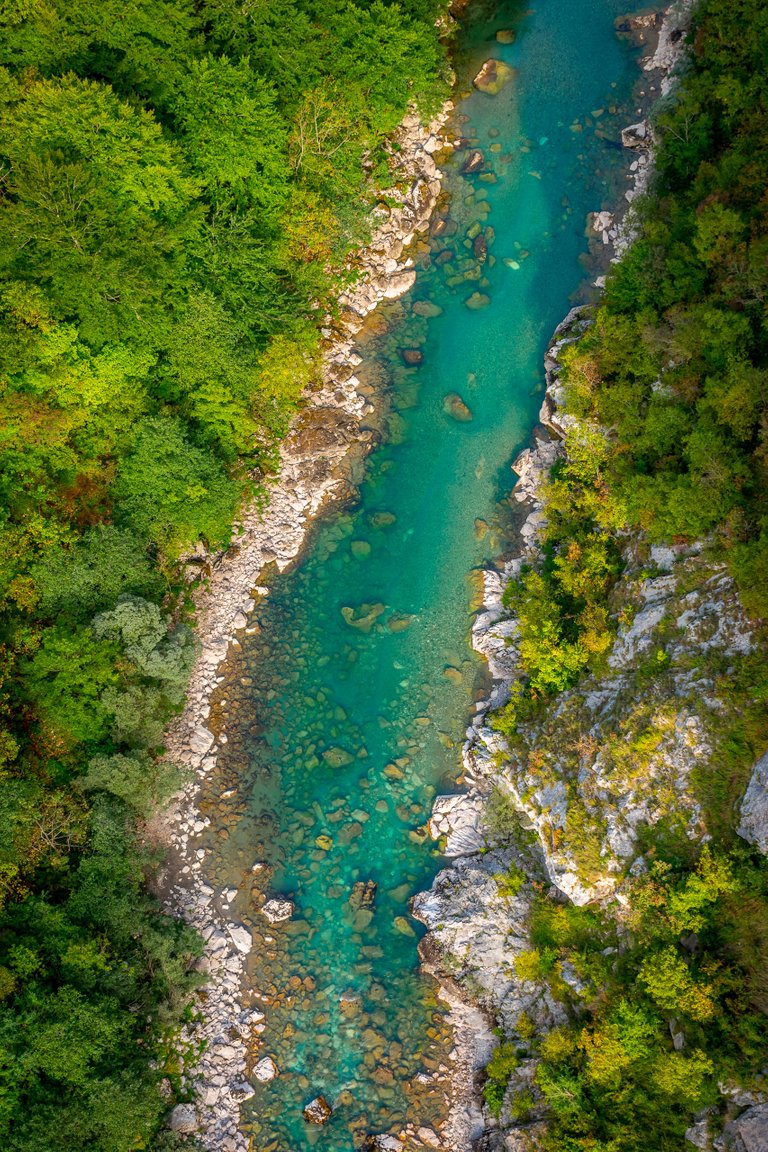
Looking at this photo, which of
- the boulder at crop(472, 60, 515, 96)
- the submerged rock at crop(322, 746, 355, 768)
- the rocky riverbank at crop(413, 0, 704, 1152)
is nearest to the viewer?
the rocky riverbank at crop(413, 0, 704, 1152)

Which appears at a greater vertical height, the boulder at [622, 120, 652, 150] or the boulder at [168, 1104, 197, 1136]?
the boulder at [622, 120, 652, 150]

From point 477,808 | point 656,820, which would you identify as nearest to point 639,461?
point 656,820

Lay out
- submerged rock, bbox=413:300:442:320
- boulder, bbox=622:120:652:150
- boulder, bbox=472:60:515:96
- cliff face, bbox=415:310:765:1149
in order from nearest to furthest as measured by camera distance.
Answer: cliff face, bbox=415:310:765:1149, boulder, bbox=622:120:652:150, submerged rock, bbox=413:300:442:320, boulder, bbox=472:60:515:96

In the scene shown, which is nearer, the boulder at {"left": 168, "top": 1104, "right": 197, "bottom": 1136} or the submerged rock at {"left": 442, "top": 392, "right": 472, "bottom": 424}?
the boulder at {"left": 168, "top": 1104, "right": 197, "bottom": 1136}

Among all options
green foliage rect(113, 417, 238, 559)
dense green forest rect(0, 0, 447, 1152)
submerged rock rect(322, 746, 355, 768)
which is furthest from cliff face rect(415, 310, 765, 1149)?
green foliage rect(113, 417, 238, 559)

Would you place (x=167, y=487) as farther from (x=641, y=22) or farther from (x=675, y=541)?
(x=641, y=22)

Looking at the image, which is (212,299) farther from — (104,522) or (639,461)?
(639,461)

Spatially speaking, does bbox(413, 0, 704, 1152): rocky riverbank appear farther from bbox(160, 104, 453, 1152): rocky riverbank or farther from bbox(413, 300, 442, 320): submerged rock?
bbox(160, 104, 453, 1152): rocky riverbank

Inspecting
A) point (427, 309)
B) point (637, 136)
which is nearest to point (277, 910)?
point (427, 309)
